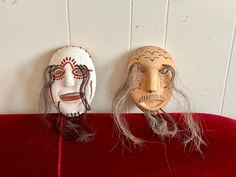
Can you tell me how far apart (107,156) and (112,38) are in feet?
0.96

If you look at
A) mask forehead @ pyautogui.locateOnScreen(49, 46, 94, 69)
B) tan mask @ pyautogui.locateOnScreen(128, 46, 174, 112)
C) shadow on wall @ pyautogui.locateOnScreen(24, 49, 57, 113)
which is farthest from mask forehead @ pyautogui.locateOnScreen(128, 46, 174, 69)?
shadow on wall @ pyautogui.locateOnScreen(24, 49, 57, 113)

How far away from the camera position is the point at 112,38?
78 centimetres

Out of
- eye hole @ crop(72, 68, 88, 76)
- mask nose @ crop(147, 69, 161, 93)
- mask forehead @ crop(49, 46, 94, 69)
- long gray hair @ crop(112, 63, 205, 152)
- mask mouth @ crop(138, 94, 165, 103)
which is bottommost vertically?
long gray hair @ crop(112, 63, 205, 152)

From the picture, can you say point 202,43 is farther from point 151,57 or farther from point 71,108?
point 71,108

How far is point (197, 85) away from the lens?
853 mm

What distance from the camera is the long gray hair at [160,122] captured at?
783 mm

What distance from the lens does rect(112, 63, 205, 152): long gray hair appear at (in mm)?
783

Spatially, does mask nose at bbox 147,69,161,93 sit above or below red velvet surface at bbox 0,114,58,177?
above

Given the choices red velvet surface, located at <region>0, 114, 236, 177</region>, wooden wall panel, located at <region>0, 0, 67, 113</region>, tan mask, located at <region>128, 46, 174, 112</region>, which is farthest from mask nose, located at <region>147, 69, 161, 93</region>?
wooden wall panel, located at <region>0, 0, 67, 113</region>

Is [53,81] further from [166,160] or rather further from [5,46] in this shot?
[166,160]

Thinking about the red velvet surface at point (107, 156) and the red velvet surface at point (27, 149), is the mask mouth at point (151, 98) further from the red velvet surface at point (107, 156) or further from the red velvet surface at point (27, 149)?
the red velvet surface at point (27, 149)

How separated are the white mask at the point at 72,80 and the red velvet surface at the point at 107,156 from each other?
75 mm

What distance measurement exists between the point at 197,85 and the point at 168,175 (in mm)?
260

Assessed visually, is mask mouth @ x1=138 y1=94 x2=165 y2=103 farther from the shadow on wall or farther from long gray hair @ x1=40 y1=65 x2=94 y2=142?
the shadow on wall
